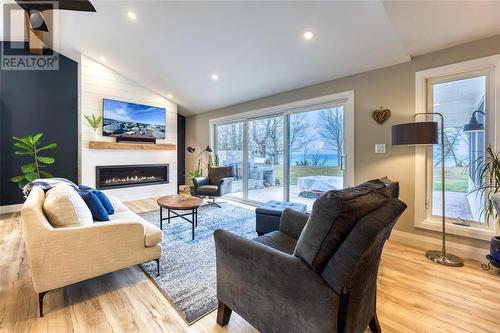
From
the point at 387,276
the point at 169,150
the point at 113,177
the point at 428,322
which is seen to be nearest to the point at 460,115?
the point at 387,276

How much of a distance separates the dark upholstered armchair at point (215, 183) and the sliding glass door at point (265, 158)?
56 centimetres

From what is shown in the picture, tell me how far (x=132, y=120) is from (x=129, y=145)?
0.64 metres

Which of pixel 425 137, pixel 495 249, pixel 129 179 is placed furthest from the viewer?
pixel 129 179

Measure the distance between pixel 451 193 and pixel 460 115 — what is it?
94 centimetres

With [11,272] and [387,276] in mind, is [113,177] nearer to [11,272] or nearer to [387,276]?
[11,272]

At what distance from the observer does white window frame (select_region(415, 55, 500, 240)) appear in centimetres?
237

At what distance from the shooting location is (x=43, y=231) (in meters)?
1.56

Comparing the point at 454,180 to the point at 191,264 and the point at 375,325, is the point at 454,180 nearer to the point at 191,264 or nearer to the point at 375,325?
the point at 375,325

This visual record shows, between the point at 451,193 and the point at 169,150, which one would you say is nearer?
the point at 451,193

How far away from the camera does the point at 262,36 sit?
3016 millimetres

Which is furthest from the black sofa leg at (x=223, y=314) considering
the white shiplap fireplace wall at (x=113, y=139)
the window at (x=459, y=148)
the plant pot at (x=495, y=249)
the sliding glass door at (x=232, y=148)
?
the white shiplap fireplace wall at (x=113, y=139)

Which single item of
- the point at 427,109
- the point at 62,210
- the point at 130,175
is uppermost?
the point at 427,109

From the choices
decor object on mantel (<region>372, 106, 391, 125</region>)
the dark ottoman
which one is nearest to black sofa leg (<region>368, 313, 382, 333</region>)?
the dark ottoman

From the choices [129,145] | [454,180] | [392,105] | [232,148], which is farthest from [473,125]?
[129,145]
